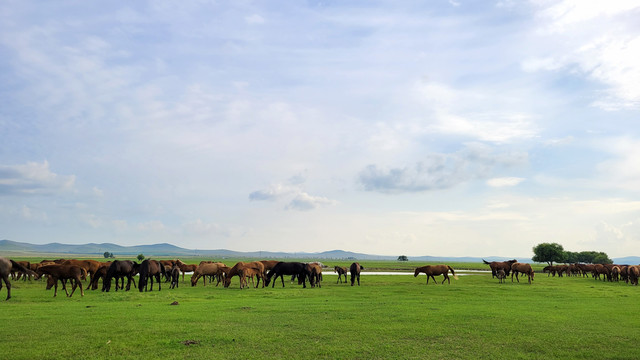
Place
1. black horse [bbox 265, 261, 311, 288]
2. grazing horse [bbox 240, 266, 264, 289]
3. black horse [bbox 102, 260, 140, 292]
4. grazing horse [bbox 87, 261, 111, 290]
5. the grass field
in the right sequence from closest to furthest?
the grass field < black horse [bbox 102, 260, 140, 292] < grazing horse [bbox 87, 261, 111, 290] < grazing horse [bbox 240, 266, 264, 289] < black horse [bbox 265, 261, 311, 288]

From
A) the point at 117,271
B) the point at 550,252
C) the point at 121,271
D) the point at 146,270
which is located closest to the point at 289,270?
the point at 146,270

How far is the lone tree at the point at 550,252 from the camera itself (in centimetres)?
11644

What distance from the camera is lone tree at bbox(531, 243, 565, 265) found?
4584 inches

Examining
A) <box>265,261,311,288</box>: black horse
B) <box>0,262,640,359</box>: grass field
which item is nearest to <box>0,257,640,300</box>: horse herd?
<box>265,261,311,288</box>: black horse

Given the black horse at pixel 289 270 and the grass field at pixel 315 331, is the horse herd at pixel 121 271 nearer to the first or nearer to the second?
the black horse at pixel 289 270

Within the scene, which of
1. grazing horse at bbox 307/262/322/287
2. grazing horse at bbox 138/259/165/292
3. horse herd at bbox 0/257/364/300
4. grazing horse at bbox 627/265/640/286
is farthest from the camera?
grazing horse at bbox 627/265/640/286

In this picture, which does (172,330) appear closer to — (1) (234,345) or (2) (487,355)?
(1) (234,345)

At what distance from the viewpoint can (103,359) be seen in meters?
9.45

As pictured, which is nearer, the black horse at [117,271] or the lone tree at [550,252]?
the black horse at [117,271]

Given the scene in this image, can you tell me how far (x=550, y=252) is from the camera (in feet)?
387

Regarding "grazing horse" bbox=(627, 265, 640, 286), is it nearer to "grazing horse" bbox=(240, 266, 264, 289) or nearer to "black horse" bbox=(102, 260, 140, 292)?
"grazing horse" bbox=(240, 266, 264, 289)

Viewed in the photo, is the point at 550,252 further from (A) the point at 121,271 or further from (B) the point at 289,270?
(A) the point at 121,271

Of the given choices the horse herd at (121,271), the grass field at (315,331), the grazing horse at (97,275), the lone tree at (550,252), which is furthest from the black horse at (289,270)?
the lone tree at (550,252)

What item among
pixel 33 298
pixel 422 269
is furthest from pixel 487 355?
pixel 422 269
